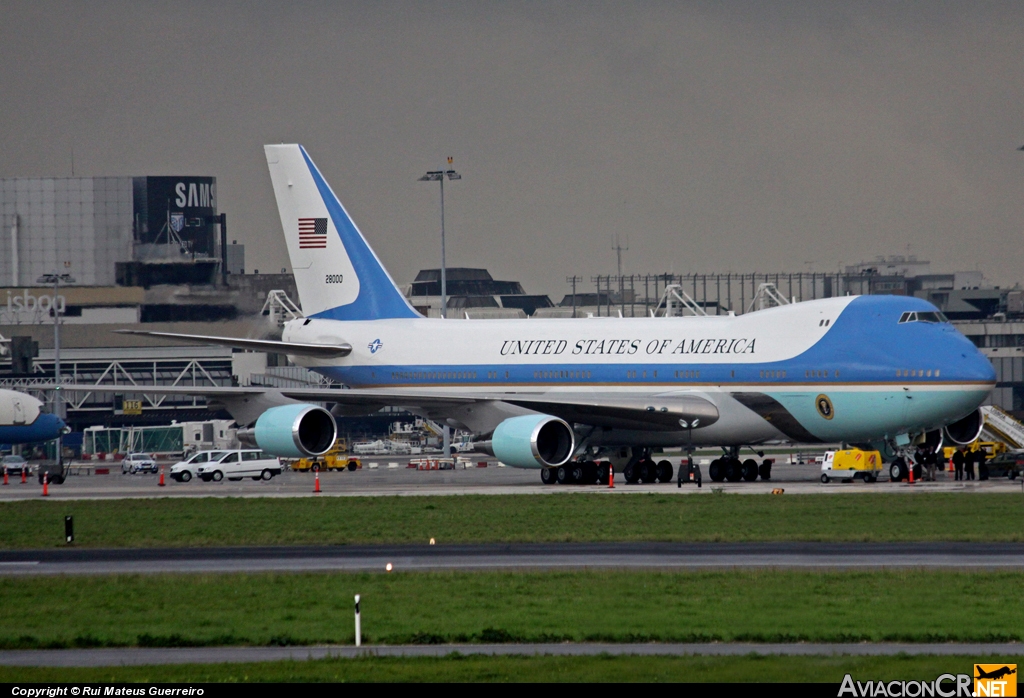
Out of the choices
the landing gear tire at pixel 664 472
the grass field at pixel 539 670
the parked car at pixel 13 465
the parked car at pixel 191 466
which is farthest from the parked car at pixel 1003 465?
the parked car at pixel 13 465

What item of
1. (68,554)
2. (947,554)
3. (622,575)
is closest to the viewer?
(622,575)

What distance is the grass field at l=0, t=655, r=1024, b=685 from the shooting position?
1514 centimetres

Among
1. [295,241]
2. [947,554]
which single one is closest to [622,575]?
[947,554]

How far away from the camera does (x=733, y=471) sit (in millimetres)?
50375

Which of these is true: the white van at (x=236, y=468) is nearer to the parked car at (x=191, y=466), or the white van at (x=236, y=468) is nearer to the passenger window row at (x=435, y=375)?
the parked car at (x=191, y=466)

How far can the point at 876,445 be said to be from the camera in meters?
49.3

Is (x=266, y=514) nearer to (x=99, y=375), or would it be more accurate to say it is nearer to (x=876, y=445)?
(x=876, y=445)

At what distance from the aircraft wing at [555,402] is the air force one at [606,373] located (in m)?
0.07

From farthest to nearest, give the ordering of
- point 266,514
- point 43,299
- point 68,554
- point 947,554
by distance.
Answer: point 43,299 < point 266,514 < point 68,554 < point 947,554

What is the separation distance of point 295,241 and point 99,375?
6913 cm

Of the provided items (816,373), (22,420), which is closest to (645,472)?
(816,373)

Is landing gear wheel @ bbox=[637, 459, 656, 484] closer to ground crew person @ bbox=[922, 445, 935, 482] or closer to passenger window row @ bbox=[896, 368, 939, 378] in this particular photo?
ground crew person @ bbox=[922, 445, 935, 482]

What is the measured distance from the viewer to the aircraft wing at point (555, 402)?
47.6m

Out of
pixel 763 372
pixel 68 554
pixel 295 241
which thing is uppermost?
pixel 295 241
